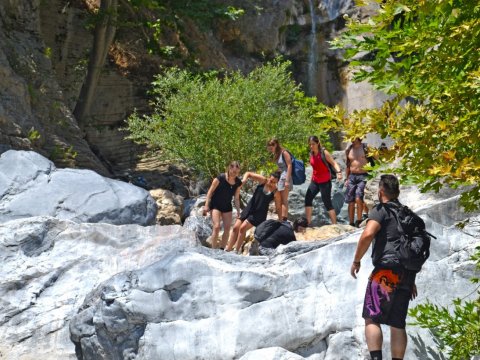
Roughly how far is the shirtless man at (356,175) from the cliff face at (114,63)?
5.55 metres

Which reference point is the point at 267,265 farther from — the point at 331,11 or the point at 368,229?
the point at 331,11

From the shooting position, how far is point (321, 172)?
1242 centimetres

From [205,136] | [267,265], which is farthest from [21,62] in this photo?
[267,265]

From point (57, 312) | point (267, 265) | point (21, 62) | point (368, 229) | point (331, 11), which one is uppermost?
point (331, 11)

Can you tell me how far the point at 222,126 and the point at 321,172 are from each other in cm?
328

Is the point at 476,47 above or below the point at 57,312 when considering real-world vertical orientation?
above

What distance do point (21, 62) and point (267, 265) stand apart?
9.20 metres

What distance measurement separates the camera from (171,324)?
7.43m

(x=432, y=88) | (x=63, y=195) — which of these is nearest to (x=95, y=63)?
(x=63, y=195)

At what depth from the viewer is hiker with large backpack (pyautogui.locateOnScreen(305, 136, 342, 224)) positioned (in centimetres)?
1225

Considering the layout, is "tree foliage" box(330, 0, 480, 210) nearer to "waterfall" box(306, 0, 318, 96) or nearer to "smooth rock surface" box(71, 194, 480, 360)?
"smooth rock surface" box(71, 194, 480, 360)

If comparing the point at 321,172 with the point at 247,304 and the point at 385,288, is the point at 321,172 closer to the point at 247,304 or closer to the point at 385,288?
the point at 247,304

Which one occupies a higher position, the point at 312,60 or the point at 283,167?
the point at 312,60

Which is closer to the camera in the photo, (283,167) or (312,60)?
(283,167)
